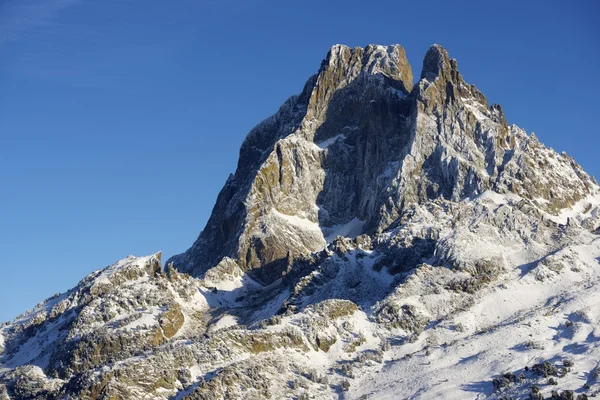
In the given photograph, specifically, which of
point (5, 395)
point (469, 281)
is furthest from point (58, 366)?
point (469, 281)

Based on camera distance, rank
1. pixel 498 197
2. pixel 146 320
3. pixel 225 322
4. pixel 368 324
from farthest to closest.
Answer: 1. pixel 498 197
2. pixel 225 322
3. pixel 146 320
4. pixel 368 324

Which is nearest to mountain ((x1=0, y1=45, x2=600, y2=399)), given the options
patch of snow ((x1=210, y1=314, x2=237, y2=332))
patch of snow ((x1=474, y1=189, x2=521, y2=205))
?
patch of snow ((x1=210, y1=314, x2=237, y2=332))

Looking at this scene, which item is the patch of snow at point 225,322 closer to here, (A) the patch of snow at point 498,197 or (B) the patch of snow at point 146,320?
(B) the patch of snow at point 146,320

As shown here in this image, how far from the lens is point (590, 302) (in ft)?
509

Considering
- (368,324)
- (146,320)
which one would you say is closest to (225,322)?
(146,320)

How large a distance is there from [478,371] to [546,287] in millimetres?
34059

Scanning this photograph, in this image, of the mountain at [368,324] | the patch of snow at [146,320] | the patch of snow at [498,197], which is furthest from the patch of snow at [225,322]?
the patch of snow at [498,197]

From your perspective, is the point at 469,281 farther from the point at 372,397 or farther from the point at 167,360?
the point at 167,360

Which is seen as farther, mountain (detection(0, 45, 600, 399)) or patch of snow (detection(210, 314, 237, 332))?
patch of snow (detection(210, 314, 237, 332))

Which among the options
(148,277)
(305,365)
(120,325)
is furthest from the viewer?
(148,277)

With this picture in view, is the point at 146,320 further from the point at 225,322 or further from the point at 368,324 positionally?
the point at 368,324

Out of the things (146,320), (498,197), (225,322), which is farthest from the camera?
(498,197)

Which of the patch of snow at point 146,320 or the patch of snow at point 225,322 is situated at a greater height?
the patch of snow at point 146,320

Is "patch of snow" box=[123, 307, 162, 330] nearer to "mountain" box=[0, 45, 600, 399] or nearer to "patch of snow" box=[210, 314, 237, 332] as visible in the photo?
"mountain" box=[0, 45, 600, 399]
